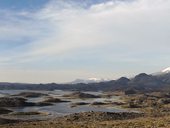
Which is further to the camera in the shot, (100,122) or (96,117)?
(96,117)

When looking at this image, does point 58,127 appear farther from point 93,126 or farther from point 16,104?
point 16,104

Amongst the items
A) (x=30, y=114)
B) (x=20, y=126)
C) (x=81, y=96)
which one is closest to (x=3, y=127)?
(x=20, y=126)

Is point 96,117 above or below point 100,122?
above

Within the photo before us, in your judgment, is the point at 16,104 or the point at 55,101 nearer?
the point at 16,104

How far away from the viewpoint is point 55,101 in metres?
116

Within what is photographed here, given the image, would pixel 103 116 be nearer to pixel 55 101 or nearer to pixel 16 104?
pixel 16 104

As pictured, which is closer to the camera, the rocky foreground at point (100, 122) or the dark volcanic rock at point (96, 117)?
the rocky foreground at point (100, 122)

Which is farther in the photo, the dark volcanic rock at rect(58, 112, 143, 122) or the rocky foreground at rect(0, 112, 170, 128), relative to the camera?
the dark volcanic rock at rect(58, 112, 143, 122)

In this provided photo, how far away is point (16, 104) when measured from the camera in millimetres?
98188

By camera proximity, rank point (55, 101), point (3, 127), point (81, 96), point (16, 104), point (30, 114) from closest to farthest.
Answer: point (3, 127) → point (30, 114) → point (16, 104) → point (55, 101) → point (81, 96)

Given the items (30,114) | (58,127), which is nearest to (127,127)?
(58,127)

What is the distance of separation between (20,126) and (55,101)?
65.2m

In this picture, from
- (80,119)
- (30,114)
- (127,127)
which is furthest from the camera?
(30,114)

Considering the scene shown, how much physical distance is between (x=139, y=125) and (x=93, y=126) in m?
5.73
